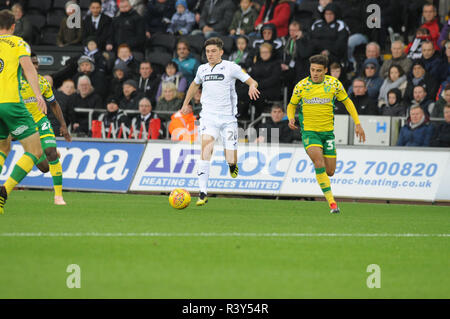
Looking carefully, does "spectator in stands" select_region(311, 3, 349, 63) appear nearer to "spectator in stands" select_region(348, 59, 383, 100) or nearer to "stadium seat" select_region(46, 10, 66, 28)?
"spectator in stands" select_region(348, 59, 383, 100)

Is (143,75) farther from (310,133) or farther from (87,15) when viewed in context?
(310,133)

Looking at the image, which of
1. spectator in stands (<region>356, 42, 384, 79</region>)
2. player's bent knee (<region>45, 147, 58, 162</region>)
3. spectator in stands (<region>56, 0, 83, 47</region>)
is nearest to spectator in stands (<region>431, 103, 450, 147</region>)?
spectator in stands (<region>356, 42, 384, 79</region>)

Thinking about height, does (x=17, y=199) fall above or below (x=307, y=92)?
below

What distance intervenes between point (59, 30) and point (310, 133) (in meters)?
13.2

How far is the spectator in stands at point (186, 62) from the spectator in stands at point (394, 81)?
4.75 m

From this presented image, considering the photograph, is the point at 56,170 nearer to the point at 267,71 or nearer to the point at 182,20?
the point at 267,71

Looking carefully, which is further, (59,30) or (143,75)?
(59,30)

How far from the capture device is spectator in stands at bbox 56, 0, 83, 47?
24438 millimetres

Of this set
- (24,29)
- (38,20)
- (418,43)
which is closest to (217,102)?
(418,43)

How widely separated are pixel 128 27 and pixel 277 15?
161 inches

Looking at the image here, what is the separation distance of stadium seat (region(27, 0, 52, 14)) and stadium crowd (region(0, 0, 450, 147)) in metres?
1.29
